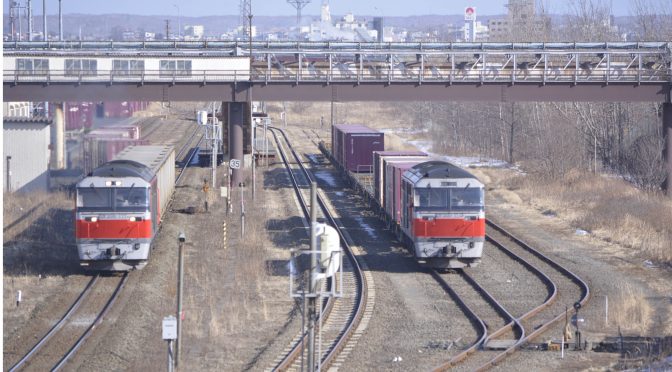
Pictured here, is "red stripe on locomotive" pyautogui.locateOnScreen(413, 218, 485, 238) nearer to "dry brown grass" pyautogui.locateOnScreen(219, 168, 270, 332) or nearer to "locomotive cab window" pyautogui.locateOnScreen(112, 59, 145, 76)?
"dry brown grass" pyautogui.locateOnScreen(219, 168, 270, 332)

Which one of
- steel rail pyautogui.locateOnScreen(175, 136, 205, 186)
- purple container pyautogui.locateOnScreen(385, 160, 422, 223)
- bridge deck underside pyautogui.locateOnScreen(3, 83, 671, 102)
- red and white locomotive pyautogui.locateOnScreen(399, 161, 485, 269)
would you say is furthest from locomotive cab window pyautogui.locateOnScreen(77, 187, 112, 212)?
steel rail pyautogui.locateOnScreen(175, 136, 205, 186)

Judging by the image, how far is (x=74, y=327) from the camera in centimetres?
1767

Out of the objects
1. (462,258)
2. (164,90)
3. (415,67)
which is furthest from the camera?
(415,67)

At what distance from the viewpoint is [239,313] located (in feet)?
61.8

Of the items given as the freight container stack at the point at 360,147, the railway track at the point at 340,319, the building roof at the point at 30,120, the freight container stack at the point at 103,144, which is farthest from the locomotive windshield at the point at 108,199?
the freight container stack at the point at 360,147

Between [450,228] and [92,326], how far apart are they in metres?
8.23

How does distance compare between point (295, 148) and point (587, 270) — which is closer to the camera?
point (587, 270)

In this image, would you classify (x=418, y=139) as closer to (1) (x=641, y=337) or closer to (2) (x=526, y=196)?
(2) (x=526, y=196)

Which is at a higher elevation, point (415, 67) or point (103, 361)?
point (415, 67)

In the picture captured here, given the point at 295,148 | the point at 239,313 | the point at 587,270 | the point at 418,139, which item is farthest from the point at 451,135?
the point at 239,313

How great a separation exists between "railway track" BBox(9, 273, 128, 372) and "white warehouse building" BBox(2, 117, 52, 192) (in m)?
17.4

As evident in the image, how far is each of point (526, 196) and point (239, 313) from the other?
22417mm

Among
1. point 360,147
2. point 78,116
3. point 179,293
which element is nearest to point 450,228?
point 179,293

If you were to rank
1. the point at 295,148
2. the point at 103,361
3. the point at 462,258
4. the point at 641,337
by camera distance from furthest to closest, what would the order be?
the point at 295,148
the point at 462,258
the point at 641,337
the point at 103,361
